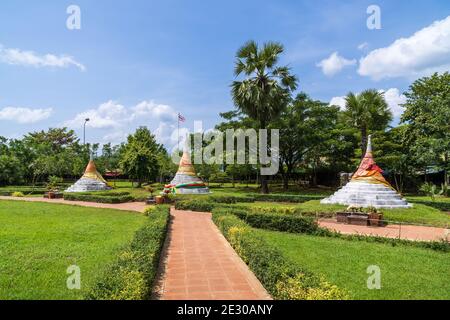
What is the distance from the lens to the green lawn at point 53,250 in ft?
20.2

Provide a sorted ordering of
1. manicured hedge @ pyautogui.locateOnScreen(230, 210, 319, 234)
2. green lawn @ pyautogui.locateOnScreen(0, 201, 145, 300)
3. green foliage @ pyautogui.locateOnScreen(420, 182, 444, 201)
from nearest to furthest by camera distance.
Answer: green lawn @ pyautogui.locateOnScreen(0, 201, 145, 300) → manicured hedge @ pyautogui.locateOnScreen(230, 210, 319, 234) → green foliage @ pyautogui.locateOnScreen(420, 182, 444, 201)

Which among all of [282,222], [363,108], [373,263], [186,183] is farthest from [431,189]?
[186,183]

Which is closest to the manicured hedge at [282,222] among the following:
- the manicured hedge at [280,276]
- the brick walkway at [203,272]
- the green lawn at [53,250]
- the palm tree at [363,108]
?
the brick walkway at [203,272]

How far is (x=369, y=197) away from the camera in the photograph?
57.9ft

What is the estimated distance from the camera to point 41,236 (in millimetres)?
10789

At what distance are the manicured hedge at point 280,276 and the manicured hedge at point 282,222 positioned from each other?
424 centimetres

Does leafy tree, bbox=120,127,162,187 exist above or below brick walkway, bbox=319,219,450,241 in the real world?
above

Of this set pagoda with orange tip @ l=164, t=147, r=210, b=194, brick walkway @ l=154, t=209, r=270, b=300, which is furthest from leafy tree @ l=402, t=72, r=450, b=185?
brick walkway @ l=154, t=209, r=270, b=300

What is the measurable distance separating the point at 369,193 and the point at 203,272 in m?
13.6

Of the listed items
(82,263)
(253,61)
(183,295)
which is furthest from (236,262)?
(253,61)

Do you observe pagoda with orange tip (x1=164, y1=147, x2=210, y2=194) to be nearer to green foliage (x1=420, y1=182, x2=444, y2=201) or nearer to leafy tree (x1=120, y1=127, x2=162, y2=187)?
leafy tree (x1=120, y1=127, x2=162, y2=187)

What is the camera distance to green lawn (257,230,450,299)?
6359 millimetres

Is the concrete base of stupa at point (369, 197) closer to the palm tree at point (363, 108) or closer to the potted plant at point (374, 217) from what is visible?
the potted plant at point (374, 217)
